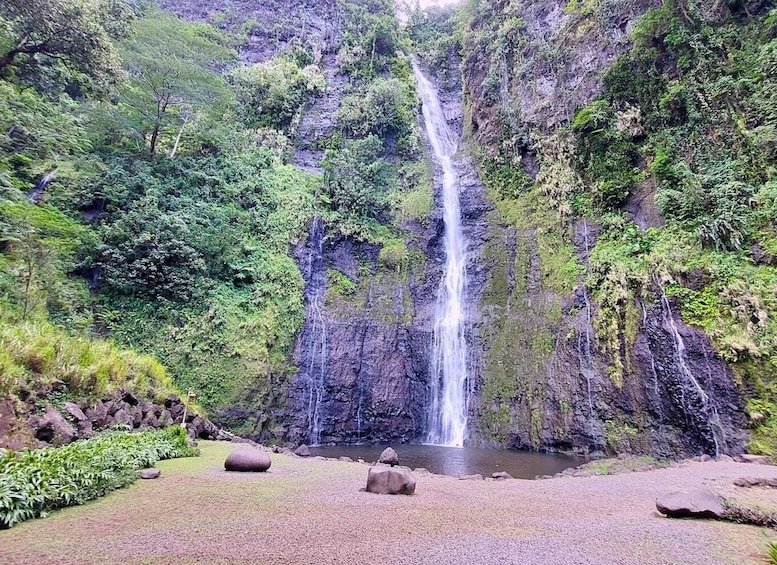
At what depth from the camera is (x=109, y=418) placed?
7.80m

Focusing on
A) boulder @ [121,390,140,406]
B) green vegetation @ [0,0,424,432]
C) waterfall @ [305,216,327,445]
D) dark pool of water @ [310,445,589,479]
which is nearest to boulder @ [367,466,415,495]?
dark pool of water @ [310,445,589,479]

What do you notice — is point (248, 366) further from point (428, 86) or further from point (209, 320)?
point (428, 86)

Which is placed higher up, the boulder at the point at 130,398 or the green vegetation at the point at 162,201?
the green vegetation at the point at 162,201

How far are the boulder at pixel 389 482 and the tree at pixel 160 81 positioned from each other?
18071 millimetres

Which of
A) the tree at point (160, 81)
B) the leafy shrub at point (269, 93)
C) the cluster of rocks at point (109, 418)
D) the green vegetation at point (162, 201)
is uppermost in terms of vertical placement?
the leafy shrub at point (269, 93)

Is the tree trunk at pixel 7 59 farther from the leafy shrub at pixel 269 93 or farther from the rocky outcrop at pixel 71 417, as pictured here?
the leafy shrub at pixel 269 93

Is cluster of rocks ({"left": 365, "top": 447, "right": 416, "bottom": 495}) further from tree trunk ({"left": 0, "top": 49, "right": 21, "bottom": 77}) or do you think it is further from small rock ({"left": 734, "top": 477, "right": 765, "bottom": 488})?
tree trunk ({"left": 0, "top": 49, "right": 21, "bottom": 77})

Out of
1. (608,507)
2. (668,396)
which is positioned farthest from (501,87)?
(608,507)

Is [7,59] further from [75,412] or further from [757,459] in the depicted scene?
[757,459]

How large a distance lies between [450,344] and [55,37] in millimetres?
15533

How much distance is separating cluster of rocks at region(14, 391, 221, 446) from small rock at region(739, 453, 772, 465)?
1239 cm

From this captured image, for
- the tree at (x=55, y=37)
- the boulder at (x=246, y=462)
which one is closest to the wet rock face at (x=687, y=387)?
the boulder at (x=246, y=462)

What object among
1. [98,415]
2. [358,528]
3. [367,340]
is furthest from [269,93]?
[358,528]

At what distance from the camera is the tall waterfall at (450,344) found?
1577 centimetres
